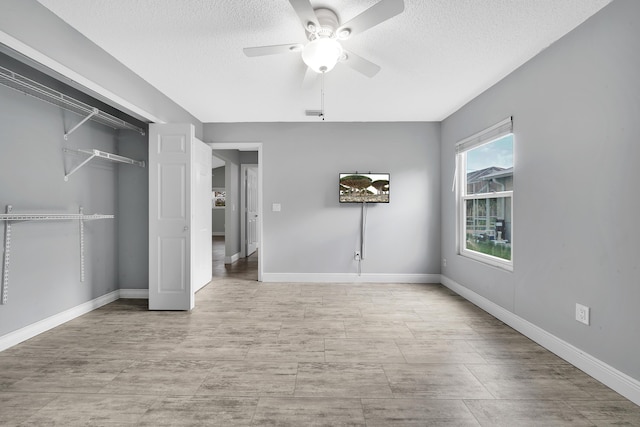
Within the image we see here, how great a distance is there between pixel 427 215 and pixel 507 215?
1459 mm

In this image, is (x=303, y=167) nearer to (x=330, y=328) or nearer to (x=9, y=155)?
(x=330, y=328)

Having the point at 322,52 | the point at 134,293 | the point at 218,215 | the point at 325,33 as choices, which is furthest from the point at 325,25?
the point at 218,215

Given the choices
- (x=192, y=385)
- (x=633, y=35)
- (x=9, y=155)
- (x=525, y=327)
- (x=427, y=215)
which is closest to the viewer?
(x=633, y=35)

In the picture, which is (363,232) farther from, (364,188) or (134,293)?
(134,293)

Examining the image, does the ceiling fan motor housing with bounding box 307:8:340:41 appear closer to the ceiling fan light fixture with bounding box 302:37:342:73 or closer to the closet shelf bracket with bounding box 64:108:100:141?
the ceiling fan light fixture with bounding box 302:37:342:73

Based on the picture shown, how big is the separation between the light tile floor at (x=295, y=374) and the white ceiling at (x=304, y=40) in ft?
7.99

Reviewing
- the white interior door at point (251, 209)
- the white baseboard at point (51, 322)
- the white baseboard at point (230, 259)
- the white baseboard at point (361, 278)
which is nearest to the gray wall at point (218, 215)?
the white interior door at point (251, 209)

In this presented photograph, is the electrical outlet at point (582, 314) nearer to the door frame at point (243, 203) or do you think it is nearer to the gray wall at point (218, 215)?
the door frame at point (243, 203)

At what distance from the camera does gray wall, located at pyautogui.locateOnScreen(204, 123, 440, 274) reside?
4406 millimetres

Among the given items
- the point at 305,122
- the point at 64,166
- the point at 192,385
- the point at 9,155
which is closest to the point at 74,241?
the point at 64,166

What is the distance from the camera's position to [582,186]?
80.0 inches

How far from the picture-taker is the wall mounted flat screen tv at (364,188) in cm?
437

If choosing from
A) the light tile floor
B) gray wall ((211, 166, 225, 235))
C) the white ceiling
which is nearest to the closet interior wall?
the light tile floor

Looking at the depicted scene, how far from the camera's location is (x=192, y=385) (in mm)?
1836
